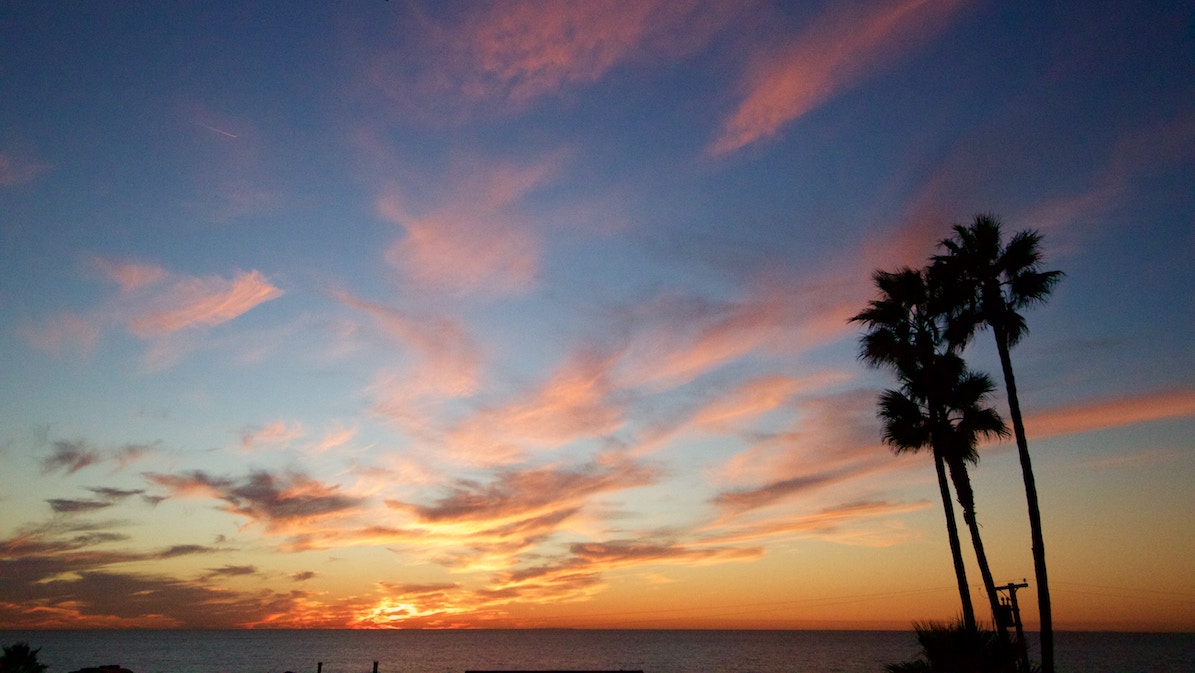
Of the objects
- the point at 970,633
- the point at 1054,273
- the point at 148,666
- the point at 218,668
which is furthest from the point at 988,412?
the point at 148,666

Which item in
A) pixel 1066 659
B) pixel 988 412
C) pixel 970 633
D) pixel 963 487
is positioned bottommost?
pixel 1066 659

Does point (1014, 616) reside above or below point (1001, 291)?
below

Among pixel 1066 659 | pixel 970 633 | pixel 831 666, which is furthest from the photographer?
pixel 1066 659

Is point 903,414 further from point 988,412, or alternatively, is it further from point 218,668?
point 218,668

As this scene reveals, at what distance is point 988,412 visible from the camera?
87.0 feet

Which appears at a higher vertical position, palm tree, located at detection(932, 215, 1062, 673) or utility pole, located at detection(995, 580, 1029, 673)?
palm tree, located at detection(932, 215, 1062, 673)

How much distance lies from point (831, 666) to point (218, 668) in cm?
10880

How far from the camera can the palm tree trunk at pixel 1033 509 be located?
73.3ft

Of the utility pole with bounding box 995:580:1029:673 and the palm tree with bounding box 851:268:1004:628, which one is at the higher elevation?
the palm tree with bounding box 851:268:1004:628

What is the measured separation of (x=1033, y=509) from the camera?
23.5 meters

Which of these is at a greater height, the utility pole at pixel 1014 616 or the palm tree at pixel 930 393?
the palm tree at pixel 930 393

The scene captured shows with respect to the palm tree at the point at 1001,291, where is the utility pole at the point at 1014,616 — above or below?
below

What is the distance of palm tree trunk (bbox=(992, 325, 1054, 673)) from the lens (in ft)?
73.3

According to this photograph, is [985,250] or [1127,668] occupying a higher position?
[985,250]
